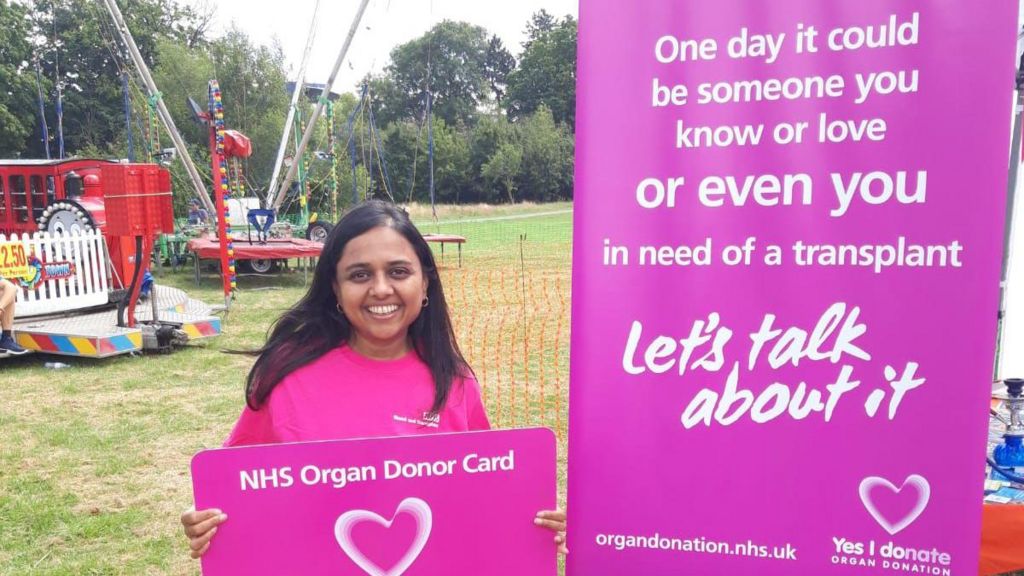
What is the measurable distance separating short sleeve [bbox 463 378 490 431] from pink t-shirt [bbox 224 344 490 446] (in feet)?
0.09

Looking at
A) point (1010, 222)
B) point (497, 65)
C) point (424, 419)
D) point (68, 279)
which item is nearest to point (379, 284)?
point (424, 419)

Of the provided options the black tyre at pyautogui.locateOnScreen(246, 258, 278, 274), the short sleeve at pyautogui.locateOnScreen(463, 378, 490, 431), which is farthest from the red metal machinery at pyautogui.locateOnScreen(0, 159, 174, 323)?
the short sleeve at pyautogui.locateOnScreen(463, 378, 490, 431)

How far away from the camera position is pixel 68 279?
8.12 meters

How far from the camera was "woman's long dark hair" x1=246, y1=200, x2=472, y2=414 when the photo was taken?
5.97ft

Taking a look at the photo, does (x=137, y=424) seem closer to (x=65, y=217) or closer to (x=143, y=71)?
(x=65, y=217)

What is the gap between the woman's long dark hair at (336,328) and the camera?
1818mm

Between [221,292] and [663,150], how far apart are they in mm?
12725

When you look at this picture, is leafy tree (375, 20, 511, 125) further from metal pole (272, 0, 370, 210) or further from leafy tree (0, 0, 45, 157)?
metal pole (272, 0, 370, 210)

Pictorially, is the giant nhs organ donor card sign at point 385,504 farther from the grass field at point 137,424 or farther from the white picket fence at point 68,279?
the white picket fence at point 68,279

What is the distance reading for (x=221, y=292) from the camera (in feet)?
43.5

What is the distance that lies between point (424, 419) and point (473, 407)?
166 millimetres

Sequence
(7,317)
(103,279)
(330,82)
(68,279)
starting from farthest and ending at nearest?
(330,82) → (103,279) → (68,279) → (7,317)

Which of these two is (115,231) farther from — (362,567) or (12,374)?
(362,567)

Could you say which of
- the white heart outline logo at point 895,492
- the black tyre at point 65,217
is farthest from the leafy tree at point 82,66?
the white heart outline logo at point 895,492
